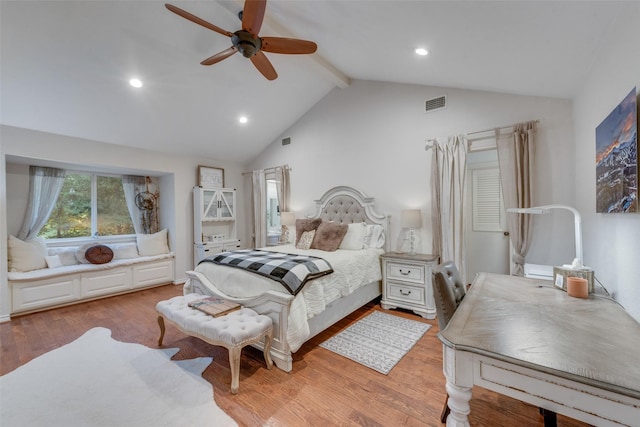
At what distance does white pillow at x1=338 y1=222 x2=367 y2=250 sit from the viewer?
370cm

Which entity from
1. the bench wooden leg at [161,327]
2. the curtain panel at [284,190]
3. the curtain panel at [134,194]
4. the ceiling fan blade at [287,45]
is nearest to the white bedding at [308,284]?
the bench wooden leg at [161,327]

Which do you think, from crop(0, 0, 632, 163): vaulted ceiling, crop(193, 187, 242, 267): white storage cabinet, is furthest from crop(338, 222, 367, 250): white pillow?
crop(193, 187, 242, 267): white storage cabinet

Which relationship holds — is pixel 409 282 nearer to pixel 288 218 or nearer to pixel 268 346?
pixel 268 346

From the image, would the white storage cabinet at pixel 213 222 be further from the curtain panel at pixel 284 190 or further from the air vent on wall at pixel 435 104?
the air vent on wall at pixel 435 104

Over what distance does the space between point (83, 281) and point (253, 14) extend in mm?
4493

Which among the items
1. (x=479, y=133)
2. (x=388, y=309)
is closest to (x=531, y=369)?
(x=388, y=309)

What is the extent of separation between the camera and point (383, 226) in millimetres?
3916

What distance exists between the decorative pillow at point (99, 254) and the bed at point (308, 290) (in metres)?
2.29

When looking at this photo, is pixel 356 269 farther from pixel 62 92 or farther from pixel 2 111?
pixel 2 111

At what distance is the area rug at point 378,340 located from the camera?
Answer: 2.35 m

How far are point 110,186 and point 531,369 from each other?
6267 mm

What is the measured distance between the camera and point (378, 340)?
2.70 m

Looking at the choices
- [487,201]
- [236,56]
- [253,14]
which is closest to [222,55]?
[253,14]

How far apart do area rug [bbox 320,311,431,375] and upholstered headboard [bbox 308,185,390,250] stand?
1170 mm
